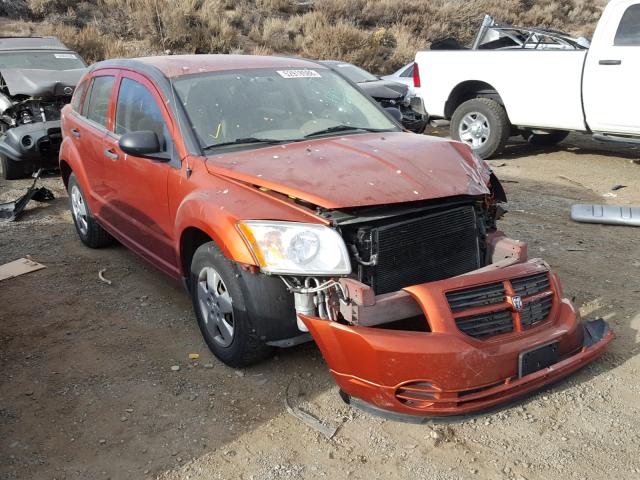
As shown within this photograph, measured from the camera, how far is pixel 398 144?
3836mm

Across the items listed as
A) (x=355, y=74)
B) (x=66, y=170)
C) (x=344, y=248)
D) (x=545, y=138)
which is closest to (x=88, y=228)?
(x=66, y=170)

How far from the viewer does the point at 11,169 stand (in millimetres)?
8750

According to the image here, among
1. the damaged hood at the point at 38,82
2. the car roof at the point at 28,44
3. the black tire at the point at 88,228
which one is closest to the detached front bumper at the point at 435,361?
the black tire at the point at 88,228

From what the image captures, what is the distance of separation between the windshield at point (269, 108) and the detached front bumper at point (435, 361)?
1.48 meters

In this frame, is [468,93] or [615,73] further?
[468,93]

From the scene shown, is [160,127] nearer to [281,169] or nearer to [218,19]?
[281,169]

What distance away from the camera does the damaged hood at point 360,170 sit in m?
3.18

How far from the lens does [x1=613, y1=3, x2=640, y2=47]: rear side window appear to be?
7609mm

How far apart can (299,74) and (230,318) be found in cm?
195

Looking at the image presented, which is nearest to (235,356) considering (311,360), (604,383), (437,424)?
(311,360)

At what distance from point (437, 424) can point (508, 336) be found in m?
Result: 0.54

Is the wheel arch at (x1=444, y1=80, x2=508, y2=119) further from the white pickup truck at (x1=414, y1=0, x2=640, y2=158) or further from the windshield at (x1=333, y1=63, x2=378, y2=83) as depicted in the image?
the windshield at (x1=333, y1=63, x2=378, y2=83)

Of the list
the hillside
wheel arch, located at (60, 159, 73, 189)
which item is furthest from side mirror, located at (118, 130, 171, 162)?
the hillside

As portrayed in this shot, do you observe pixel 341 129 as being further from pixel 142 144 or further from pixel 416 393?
pixel 416 393
